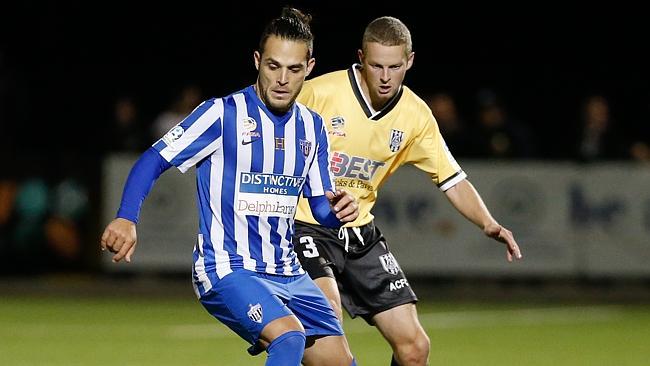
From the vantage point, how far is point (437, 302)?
13.9 metres

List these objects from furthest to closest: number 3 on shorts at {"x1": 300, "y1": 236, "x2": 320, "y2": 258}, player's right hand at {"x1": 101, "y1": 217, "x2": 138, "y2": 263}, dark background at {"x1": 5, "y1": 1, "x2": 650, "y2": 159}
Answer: dark background at {"x1": 5, "y1": 1, "x2": 650, "y2": 159}
number 3 on shorts at {"x1": 300, "y1": 236, "x2": 320, "y2": 258}
player's right hand at {"x1": 101, "y1": 217, "x2": 138, "y2": 263}

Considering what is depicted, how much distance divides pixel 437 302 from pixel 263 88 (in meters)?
8.06

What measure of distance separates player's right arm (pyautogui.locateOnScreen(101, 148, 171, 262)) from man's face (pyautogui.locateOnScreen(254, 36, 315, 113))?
0.53 m

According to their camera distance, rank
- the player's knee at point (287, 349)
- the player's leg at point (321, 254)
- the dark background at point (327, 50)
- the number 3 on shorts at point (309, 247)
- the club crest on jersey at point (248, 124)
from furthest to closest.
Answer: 1. the dark background at point (327, 50)
2. the number 3 on shorts at point (309, 247)
3. the player's leg at point (321, 254)
4. the club crest on jersey at point (248, 124)
5. the player's knee at point (287, 349)

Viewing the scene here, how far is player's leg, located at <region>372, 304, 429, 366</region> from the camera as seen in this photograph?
23.4 ft

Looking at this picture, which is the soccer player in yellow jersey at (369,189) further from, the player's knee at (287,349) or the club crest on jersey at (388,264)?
the player's knee at (287,349)

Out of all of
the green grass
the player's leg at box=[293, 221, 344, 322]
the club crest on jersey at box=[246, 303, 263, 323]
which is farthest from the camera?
the green grass

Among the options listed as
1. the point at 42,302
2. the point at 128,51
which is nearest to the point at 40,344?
the point at 42,302

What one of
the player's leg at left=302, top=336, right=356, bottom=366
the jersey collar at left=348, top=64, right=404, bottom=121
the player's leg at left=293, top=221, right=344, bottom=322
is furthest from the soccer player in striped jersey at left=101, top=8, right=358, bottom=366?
the jersey collar at left=348, top=64, right=404, bottom=121

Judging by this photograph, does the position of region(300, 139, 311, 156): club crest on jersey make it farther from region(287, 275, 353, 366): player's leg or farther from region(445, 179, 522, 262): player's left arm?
region(445, 179, 522, 262): player's left arm

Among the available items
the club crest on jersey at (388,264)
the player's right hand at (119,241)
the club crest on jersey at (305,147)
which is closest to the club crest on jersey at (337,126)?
the club crest on jersey at (388,264)

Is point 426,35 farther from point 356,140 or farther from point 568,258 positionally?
point 356,140

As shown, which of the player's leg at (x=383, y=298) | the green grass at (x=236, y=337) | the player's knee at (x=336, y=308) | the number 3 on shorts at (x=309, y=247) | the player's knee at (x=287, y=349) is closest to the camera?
the player's knee at (x=287, y=349)

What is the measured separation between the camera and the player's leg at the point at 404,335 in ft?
23.4
